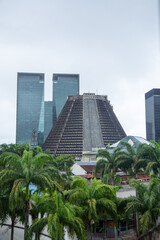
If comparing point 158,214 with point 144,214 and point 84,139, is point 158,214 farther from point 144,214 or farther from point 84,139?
point 84,139

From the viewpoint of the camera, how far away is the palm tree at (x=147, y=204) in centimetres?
1791

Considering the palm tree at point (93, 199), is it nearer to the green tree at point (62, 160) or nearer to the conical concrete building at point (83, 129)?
the green tree at point (62, 160)

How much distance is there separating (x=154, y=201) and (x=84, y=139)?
10895cm

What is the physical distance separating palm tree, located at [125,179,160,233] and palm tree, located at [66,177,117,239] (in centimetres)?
147

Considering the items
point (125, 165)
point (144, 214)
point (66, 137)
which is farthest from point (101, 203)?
point (66, 137)

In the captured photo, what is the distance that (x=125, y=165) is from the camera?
101 feet

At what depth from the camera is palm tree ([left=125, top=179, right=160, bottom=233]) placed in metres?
17.9

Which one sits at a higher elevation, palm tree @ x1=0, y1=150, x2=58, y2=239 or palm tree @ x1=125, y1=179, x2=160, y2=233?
palm tree @ x1=0, y1=150, x2=58, y2=239

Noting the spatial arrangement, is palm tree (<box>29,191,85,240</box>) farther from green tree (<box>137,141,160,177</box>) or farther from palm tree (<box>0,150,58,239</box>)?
green tree (<box>137,141,160,177</box>)

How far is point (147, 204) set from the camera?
18656mm

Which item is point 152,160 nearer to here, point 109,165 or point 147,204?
point 109,165

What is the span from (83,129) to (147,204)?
112m

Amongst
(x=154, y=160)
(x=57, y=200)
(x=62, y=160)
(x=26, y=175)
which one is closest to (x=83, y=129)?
(x=62, y=160)

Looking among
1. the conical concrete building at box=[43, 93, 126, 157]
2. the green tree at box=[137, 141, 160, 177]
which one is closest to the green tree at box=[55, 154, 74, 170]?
the green tree at box=[137, 141, 160, 177]
